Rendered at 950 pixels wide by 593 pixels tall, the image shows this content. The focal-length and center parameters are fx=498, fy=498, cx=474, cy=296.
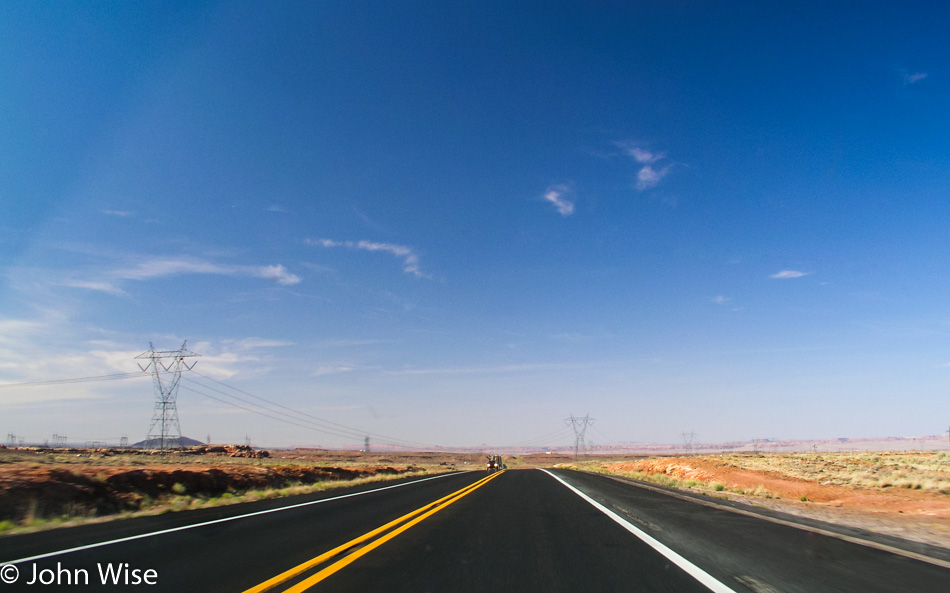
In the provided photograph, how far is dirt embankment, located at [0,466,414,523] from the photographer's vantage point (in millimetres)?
13906

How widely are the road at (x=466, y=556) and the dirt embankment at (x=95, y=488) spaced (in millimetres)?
5605

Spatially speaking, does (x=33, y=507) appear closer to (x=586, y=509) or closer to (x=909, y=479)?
(x=586, y=509)

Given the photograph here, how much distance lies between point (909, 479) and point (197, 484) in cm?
3675

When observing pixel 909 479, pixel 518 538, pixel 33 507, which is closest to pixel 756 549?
pixel 518 538

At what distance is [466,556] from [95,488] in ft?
53.3

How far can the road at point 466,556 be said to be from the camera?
5.46 meters

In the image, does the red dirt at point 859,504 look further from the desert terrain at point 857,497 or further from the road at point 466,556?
the road at point 466,556

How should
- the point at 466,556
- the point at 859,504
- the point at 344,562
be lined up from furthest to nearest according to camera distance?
the point at 859,504 → the point at 466,556 → the point at 344,562

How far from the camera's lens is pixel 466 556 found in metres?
7.00

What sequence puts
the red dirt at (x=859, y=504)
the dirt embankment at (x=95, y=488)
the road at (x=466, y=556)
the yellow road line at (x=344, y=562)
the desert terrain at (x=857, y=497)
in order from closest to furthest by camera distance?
the yellow road line at (x=344, y=562) → the road at (x=466, y=556) → the red dirt at (x=859, y=504) → the desert terrain at (x=857, y=497) → the dirt embankment at (x=95, y=488)

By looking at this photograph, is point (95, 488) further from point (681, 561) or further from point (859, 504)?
point (859, 504)

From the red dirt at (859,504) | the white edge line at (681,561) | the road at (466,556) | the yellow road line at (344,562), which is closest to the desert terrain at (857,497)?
the red dirt at (859,504)

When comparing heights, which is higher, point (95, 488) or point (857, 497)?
point (95, 488)

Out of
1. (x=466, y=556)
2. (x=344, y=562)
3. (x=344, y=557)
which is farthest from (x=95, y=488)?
(x=466, y=556)
